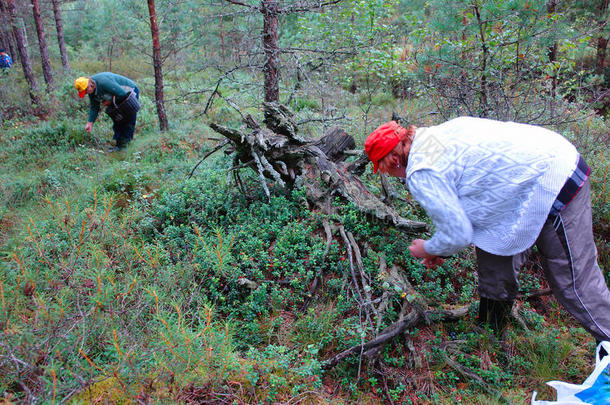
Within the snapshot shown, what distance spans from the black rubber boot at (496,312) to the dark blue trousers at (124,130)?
7.60 meters

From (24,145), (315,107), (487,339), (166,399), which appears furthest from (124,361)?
(315,107)

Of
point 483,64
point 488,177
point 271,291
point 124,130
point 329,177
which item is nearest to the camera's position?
point 488,177

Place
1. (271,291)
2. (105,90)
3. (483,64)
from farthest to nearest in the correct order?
(105,90)
(483,64)
(271,291)

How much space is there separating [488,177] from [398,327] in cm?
138

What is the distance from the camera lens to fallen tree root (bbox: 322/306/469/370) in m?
2.77

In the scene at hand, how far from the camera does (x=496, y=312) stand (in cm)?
310

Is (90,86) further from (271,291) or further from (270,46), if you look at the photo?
(271,291)

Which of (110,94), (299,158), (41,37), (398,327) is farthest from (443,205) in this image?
(41,37)

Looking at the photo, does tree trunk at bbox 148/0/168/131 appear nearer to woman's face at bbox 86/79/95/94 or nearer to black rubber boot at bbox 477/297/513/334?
woman's face at bbox 86/79/95/94

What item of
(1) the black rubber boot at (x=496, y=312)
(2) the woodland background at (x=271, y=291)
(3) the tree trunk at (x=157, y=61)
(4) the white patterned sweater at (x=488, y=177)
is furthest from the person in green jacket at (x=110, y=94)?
(1) the black rubber boot at (x=496, y=312)

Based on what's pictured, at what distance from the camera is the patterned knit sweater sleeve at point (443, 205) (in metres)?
2.28

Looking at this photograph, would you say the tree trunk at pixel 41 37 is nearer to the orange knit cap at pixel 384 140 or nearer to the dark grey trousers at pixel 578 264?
the orange knit cap at pixel 384 140

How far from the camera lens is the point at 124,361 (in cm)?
214

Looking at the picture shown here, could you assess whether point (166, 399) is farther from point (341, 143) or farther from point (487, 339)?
point (341, 143)
